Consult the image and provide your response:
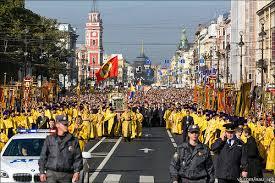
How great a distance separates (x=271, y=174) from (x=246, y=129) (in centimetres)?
531

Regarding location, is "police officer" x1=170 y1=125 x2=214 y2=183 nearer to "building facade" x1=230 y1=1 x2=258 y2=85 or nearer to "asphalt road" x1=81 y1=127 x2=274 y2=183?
"asphalt road" x1=81 y1=127 x2=274 y2=183

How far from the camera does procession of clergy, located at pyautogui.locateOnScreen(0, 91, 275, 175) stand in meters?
23.1

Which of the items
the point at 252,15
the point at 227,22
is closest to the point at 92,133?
the point at 252,15

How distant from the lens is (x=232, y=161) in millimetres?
13211

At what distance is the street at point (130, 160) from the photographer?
2129cm

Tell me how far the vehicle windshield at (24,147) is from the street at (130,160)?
12.3 feet

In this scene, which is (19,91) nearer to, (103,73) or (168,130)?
(103,73)

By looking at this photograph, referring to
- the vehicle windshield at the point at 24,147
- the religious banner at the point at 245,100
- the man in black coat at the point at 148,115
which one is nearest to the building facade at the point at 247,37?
the man in black coat at the point at 148,115

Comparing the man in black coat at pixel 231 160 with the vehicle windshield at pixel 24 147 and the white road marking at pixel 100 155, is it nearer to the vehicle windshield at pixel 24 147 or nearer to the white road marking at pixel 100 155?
the vehicle windshield at pixel 24 147

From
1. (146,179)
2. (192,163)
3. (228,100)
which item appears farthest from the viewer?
(228,100)

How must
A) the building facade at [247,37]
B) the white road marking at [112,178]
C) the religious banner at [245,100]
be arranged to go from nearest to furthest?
1. the white road marking at [112,178]
2. the religious banner at [245,100]
3. the building facade at [247,37]

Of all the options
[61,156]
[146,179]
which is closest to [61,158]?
[61,156]

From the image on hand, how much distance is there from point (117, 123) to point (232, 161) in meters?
28.5

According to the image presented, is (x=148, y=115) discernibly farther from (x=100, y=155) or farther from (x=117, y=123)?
(x=100, y=155)
